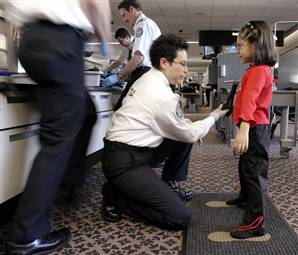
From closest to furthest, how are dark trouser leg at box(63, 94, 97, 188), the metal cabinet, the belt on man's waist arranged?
the metal cabinet, dark trouser leg at box(63, 94, 97, 188), the belt on man's waist

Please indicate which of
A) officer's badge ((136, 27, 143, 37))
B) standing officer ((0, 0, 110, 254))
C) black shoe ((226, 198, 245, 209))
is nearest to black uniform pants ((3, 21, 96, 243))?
standing officer ((0, 0, 110, 254))

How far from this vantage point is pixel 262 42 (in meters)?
1.55

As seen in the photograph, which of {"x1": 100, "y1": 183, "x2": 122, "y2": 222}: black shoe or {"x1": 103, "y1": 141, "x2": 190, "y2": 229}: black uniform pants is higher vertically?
{"x1": 103, "y1": 141, "x2": 190, "y2": 229}: black uniform pants

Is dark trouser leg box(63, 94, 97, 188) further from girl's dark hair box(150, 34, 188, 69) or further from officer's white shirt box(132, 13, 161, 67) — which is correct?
officer's white shirt box(132, 13, 161, 67)

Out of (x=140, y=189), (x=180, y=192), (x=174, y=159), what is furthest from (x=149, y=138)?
(x=180, y=192)

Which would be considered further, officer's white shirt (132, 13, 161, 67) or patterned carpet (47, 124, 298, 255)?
officer's white shirt (132, 13, 161, 67)

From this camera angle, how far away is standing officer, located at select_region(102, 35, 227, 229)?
1659mm

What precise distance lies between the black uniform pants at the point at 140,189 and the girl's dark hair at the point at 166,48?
449 mm

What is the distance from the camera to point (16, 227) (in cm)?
128

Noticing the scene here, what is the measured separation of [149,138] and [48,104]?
0.58 m

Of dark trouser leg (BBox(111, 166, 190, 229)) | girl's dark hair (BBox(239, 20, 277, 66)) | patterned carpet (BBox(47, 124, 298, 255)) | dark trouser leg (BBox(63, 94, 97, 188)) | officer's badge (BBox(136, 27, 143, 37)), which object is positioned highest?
officer's badge (BBox(136, 27, 143, 37))

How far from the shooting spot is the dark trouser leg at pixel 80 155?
1.61 m

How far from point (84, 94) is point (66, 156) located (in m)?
0.24

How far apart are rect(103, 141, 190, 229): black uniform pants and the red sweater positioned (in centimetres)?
47
